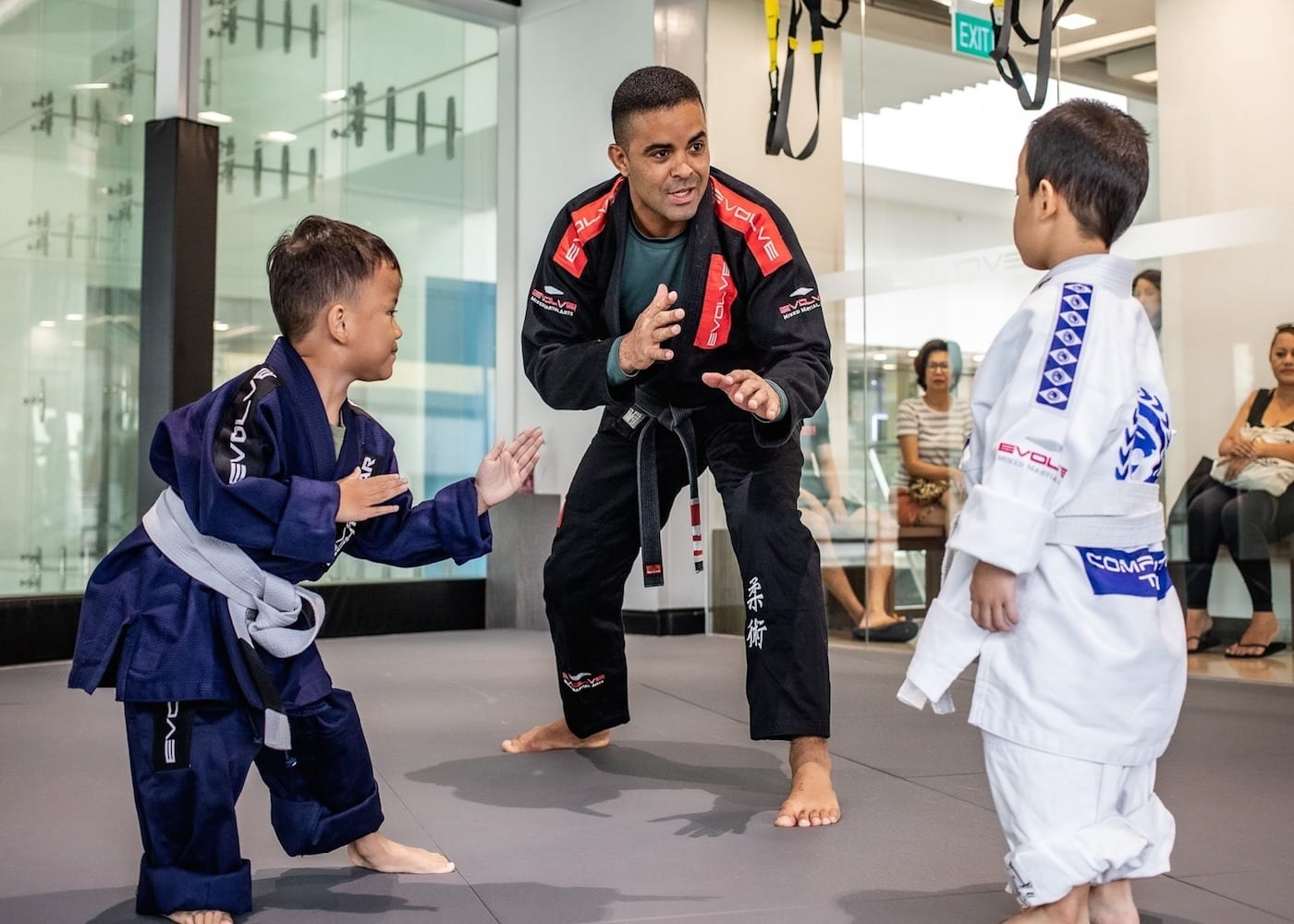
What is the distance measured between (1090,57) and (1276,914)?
3888 mm

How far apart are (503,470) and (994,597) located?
72 centimetres

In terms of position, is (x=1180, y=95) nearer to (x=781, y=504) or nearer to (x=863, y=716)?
(x=863, y=716)

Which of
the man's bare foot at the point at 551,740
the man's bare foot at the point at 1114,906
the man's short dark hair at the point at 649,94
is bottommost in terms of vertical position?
the man's bare foot at the point at 551,740

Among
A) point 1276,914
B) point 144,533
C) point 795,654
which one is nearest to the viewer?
point 1276,914

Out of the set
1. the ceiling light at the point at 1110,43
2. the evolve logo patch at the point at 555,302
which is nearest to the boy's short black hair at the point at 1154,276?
the ceiling light at the point at 1110,43

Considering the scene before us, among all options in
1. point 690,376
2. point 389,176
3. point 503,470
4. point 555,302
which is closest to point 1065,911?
point 503,470

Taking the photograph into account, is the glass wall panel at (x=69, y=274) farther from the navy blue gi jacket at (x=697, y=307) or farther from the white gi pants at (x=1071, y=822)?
the white gi pants at (x=1071, y=822)

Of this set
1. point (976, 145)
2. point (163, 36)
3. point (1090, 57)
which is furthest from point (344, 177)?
point (1090, 57)

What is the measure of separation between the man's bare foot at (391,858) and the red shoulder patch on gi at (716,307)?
1115mm

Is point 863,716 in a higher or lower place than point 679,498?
lower

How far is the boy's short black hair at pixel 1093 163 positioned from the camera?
1.61m

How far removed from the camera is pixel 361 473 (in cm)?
188

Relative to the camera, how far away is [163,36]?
17.2ft

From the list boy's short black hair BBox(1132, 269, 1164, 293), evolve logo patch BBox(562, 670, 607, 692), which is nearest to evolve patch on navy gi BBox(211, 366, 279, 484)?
evolve logo patch BBox(562, 670, 607, 692)
